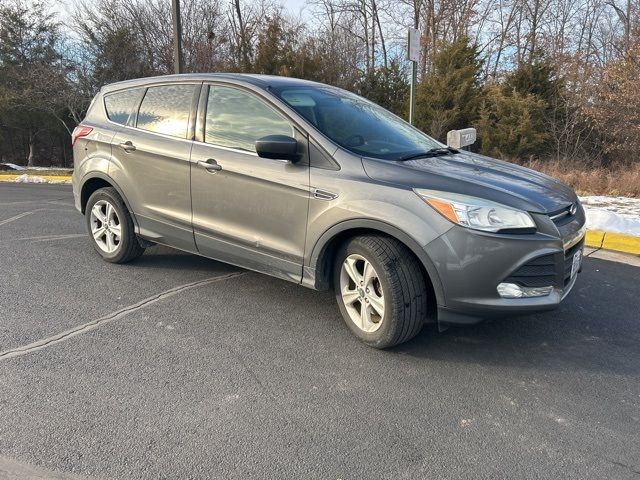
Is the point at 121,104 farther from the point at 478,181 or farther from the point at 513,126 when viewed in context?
the point at 513,126

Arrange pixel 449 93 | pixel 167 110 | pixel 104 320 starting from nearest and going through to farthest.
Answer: pixel 104 320, pixel 167 110, pixel 449 93

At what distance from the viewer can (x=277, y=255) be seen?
3619 mm

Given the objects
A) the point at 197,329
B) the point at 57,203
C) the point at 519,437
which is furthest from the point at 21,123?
the point at 519,437

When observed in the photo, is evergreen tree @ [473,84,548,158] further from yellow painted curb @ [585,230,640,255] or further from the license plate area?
the license plate area

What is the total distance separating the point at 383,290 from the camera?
311 cm

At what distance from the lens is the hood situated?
2994 millimetres

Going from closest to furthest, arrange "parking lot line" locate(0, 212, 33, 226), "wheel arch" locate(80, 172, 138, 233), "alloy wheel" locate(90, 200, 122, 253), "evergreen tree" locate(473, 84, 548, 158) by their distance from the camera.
A: "wheel arch" locate(80, 172, 138, 233), "alloy wheel" locate(90, 200, 122, 253), "parking lot line" locate(0, 212, 33, 226), "evergreen tree" locate(473, 84, 548, 158)

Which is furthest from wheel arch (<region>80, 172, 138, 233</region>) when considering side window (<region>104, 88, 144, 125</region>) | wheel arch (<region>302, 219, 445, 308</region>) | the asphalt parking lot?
wheel arch (<region>302, 219, 445, 308</region>)

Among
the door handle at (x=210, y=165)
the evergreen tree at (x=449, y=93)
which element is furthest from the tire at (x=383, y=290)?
the evergreen tree at (x=449, y=93)

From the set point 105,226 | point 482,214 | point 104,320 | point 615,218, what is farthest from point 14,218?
point 615,218

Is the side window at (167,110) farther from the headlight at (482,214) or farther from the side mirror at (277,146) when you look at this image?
the headlight at (482,214)

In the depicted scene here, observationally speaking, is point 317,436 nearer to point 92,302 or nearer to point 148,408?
point 148,408

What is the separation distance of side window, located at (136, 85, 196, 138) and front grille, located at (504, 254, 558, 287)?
2.70 meters

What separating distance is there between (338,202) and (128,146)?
2.21 meters
